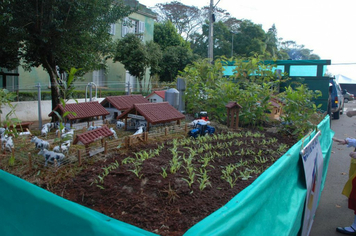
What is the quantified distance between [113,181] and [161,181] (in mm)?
456

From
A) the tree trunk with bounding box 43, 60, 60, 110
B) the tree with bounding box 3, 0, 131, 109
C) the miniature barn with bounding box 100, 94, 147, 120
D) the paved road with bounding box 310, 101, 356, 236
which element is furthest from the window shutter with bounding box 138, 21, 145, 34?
the paved road with bounding box 310, 101, 356, 236

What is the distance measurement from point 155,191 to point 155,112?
2.80m

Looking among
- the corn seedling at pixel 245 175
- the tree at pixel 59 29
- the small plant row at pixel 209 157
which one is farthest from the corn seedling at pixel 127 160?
the tree at pixel 59 29

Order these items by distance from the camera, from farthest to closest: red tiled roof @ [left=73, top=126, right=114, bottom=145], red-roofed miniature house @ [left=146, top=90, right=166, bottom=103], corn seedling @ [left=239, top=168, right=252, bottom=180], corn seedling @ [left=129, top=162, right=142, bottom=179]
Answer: red-roofed miniature house @ [left=146, top=90, right=166, bottom=103] < red tiled roof @ [left=73, top=126, right=114, bottom=145] < corn seedling @ [left=239, top=168, right=252, bottom=180] < corn seedling @ [left=129, top=162, right=142, bottom=179]

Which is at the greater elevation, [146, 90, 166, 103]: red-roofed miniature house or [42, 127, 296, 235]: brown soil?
[146, 90, 166, 103]: red-roofed miniature house

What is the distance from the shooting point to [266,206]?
1.85m

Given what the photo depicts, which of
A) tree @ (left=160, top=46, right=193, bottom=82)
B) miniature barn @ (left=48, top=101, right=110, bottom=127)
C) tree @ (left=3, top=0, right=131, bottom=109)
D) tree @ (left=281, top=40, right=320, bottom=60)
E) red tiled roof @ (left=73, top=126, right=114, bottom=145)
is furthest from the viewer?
tree @ (left=281, top=40, right=320, bottom=60)

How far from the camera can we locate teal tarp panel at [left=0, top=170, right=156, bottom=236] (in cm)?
130

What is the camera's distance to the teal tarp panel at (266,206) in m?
1.31

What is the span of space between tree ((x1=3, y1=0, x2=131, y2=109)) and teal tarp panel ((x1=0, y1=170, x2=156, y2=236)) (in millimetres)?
4370

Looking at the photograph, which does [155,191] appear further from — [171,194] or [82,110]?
[82,110]

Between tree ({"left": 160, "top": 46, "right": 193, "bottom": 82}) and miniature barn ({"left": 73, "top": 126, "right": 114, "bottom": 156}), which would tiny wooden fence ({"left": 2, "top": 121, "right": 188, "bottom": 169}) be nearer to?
miniature barn ({"left": 73, "top": 126, "right": 114, "bottom": 156})

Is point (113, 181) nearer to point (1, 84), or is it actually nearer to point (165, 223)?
point (165, 223)

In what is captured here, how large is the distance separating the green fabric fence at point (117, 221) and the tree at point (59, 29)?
443cm
